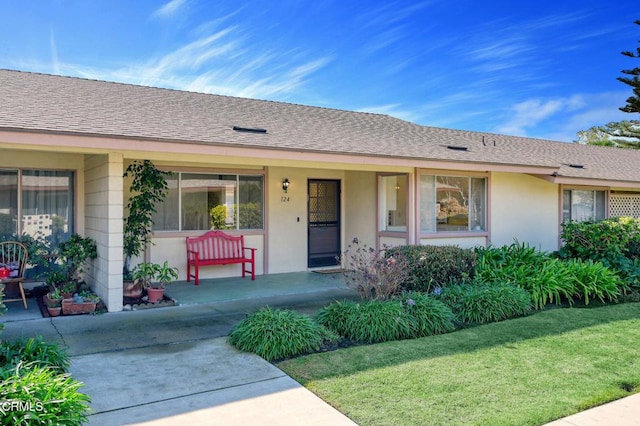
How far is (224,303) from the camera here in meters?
7.65

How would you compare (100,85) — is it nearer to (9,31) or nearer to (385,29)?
(9,31)

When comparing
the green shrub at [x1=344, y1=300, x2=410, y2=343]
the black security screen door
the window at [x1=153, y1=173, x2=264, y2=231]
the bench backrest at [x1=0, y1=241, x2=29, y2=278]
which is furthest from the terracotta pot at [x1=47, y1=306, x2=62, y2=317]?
the black security screen door

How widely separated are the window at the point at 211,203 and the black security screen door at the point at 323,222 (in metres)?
1.40

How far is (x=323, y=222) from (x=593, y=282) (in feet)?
18.8

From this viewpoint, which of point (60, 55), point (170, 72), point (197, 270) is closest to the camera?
point (197, 270)

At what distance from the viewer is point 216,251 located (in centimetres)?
980

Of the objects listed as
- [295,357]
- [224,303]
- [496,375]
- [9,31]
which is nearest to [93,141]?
[224,303]

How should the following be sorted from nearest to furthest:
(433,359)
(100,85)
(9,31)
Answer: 1. (433,359)
2. (100,85)
3. (9,31)

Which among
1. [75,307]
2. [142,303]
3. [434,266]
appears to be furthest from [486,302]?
[75,307]

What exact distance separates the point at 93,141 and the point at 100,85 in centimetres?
418

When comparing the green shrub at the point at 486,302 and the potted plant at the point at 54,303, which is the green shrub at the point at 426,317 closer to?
the green shrub at the point at 486,302

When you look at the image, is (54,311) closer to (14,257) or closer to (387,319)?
(14,257)

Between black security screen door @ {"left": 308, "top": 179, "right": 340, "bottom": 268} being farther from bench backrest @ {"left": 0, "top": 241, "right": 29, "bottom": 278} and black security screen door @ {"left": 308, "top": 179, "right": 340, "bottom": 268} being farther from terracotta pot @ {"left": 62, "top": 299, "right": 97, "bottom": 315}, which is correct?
bench backrest @ {"left": 0, "top": 241, "right": 29, "bottom": 278}

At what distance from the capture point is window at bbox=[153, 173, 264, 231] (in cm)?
954
